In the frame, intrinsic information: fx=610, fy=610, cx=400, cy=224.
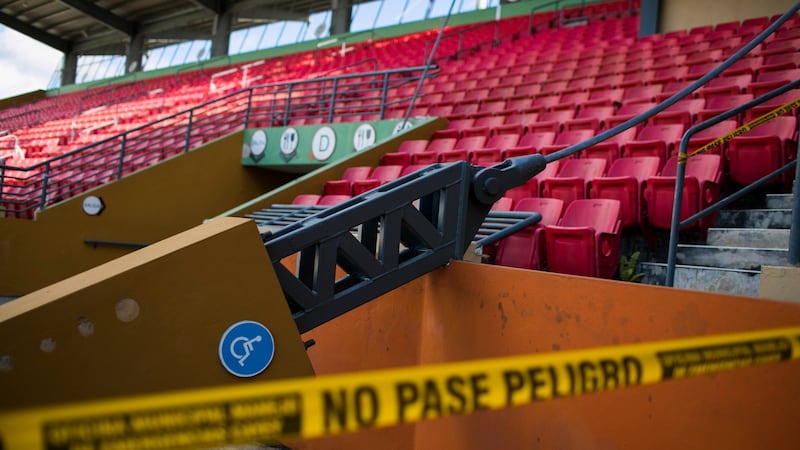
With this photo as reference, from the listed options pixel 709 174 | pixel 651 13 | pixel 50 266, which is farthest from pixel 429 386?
pixel 651 13

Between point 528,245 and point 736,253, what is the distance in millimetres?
1003

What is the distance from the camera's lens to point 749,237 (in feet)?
10.3

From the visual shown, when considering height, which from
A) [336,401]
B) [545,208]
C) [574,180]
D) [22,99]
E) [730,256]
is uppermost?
[22,99]

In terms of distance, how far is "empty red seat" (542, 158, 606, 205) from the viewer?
3963mm

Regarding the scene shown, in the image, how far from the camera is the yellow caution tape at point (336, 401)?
71 centimetres

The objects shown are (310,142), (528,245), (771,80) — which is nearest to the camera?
(528,245)

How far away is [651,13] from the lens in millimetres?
9352

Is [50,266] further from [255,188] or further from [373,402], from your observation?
[373,402]

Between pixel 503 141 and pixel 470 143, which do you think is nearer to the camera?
pixel 503 141

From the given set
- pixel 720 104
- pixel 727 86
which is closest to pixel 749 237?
pixel 720 104

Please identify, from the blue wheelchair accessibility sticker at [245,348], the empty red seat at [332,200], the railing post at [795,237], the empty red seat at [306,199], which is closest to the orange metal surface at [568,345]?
the railing post at [795,237]

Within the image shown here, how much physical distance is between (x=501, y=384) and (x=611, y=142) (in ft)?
14.5

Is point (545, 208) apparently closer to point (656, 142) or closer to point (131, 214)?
point (656, 142)

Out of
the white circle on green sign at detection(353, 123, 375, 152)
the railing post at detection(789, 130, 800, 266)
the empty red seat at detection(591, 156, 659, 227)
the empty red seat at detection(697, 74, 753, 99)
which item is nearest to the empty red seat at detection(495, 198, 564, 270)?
the empty red seat at detection(591, 156, 659, 227)
